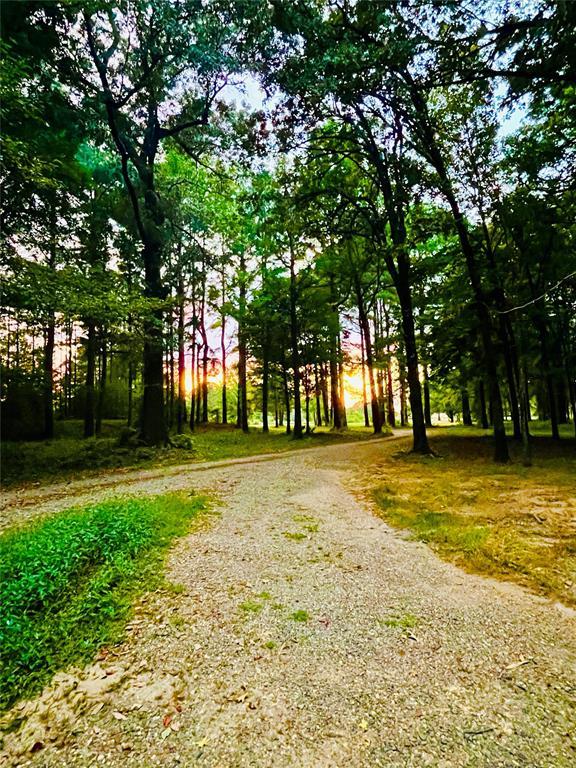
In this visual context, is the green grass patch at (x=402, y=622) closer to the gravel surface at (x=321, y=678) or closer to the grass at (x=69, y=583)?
the gravel surface at (x=321, y=678)

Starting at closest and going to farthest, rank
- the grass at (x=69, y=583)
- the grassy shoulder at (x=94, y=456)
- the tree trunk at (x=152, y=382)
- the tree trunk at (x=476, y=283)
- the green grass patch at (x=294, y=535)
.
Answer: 1. the grass at (x=69, y=583)
2. the green grass patch at (x=294, y=535)
3. the tree trunk at (x=476, y=283)
4. the grassy shoulder at (x=94, y=456)
5. the tree trunk at (x=152, y=382)

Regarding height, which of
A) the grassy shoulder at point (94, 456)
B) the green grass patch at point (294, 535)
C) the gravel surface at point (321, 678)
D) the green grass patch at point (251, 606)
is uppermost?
the grassy shoulder at point (94, 456)

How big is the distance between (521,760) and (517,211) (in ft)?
40.4

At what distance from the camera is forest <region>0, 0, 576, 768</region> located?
2.04 metres

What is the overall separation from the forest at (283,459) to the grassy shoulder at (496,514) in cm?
6

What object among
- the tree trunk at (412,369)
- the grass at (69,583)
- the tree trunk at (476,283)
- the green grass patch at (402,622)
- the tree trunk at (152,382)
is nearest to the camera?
the grass at (69,583)

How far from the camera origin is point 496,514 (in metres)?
5.04

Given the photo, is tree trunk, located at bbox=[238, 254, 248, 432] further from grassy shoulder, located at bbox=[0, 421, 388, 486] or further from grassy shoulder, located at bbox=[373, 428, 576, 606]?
grassy shoulder, located at bbox=[373, 428, 576, 606]

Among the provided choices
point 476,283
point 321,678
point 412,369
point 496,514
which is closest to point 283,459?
point 412,369

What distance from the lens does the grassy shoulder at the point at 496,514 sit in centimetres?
359

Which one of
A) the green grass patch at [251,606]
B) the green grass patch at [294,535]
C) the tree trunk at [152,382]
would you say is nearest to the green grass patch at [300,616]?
the green grass patch at [251,606]

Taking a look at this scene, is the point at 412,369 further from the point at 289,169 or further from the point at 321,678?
the point at 321,678

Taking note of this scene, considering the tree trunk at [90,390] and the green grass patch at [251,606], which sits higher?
the tree trunk at [90,390]

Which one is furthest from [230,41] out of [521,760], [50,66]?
[521,760]
